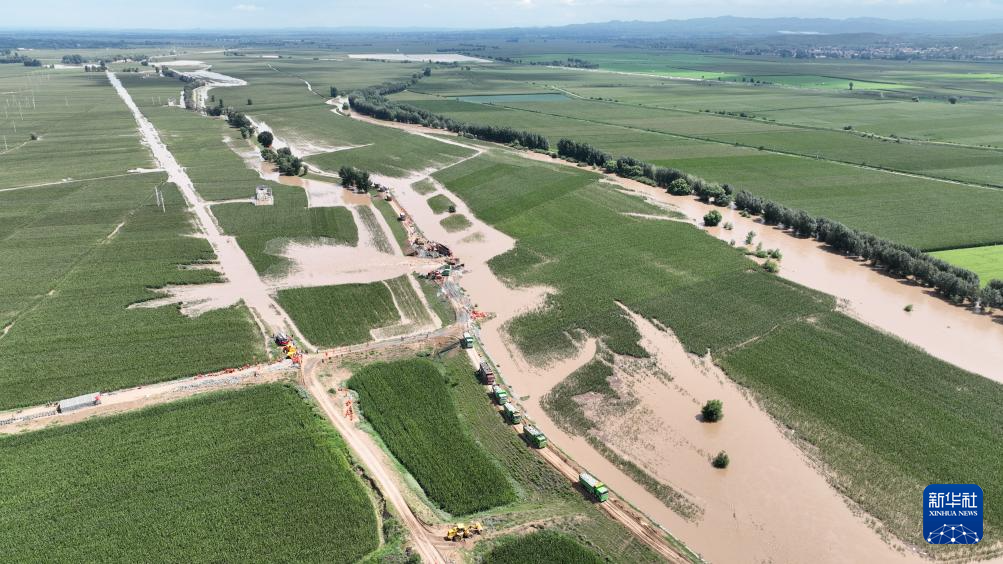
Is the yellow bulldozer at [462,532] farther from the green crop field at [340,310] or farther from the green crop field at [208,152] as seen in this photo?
the green crop field at [208,152]

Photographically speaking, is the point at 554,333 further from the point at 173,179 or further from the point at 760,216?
the point at 173,179

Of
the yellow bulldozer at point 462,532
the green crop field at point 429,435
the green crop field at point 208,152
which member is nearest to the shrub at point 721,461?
the green crop field at point 429,435

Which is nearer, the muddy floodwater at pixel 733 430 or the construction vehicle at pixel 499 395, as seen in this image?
the muddy floodwater at pixel 733 430

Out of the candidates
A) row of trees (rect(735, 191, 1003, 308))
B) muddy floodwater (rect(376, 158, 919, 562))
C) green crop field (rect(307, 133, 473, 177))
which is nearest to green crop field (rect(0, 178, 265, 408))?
muddy floodwater (rect(376, 158, 919, 562))

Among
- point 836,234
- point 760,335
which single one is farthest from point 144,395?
point 836,234

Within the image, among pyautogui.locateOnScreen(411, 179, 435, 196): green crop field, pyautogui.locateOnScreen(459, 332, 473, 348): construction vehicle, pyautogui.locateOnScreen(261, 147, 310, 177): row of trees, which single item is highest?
pyautogui.locateOnScreen(261, 147, 310, 177): row of trees

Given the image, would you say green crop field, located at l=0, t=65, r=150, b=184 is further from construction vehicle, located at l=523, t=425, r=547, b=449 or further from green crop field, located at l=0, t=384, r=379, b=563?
construction vehicle, located at l=523, t=425, r=547, b=449

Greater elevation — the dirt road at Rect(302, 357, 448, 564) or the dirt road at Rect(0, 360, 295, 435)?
the dirt road at Rect(0, 360, 295, 435)

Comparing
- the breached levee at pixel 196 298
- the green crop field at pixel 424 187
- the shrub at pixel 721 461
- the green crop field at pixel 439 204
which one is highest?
the green crop field at pixel 424 187
